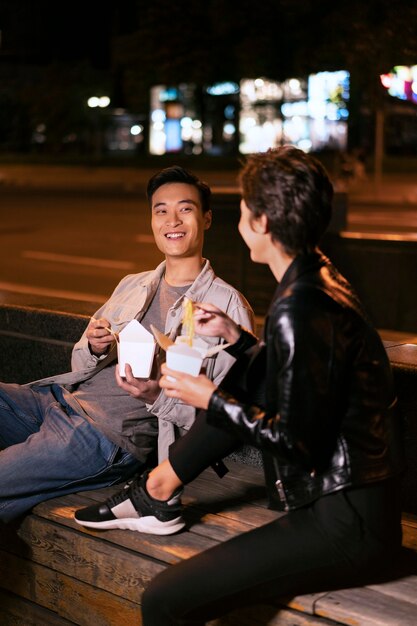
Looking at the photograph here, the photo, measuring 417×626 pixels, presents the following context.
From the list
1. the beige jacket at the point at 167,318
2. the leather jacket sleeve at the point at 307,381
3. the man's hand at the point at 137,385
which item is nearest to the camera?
the leather jacket sleeve at the point at 307,381

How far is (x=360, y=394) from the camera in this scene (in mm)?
2711

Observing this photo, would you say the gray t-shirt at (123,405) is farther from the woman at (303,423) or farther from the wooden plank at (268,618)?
the woman at (303,423)

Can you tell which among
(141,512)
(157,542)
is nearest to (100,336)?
(141,512)

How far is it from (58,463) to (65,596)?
0.48m

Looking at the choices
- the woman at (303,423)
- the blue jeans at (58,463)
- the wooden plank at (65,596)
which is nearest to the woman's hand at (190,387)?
the woman at (303,423)

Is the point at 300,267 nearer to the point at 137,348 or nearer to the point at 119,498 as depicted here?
the point at 137,348

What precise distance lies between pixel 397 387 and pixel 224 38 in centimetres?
1114

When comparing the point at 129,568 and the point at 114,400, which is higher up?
the point at 114,400

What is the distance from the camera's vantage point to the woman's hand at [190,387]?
2.78 m

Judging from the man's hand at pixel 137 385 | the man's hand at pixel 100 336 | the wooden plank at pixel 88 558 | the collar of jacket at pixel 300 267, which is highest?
the collar of jacket at pixel 300 267

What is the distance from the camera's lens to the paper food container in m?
2.88

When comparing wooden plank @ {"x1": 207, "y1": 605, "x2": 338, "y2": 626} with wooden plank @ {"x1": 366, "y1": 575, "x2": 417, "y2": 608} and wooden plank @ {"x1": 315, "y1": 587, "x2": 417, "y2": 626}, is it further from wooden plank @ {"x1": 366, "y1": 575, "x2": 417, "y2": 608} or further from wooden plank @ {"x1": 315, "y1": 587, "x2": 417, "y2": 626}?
wooden plank @ {"x1": 366, "y1": 575, "x2": 417, "y2": 608}

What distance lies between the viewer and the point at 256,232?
2.80 m

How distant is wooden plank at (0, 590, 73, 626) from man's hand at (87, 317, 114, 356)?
1000 mm
